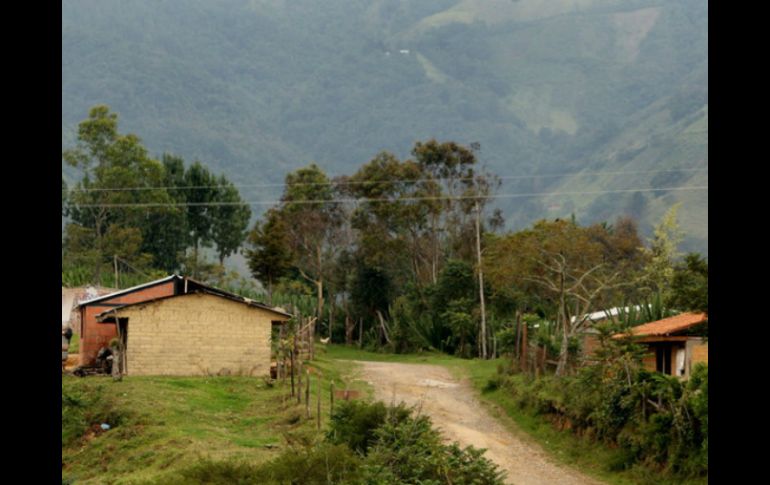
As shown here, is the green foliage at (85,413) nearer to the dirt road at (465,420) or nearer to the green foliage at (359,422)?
the green foliage at (359,422)

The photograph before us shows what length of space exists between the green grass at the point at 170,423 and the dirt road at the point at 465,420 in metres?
2.05

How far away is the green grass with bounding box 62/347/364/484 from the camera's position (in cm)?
1506

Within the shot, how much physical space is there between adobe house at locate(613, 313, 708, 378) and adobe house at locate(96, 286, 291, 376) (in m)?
8.52

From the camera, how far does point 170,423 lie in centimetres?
1752

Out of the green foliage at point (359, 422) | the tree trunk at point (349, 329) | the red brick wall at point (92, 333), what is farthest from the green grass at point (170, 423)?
the tree trunk at point (349, 329)

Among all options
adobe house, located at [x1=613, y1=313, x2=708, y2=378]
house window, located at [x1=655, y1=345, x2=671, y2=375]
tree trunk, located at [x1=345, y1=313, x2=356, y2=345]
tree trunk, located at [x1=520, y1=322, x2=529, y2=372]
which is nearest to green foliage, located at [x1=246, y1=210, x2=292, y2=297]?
tree trunk, located at [x1=345, y1=313, x2=356, y2=345]

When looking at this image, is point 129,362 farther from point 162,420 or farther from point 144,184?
point 144,184

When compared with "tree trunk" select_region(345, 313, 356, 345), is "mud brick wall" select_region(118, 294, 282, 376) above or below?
above

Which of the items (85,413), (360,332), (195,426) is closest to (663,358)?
(195,426)

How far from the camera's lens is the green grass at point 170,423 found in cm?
1506

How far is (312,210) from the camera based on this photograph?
4834 cm

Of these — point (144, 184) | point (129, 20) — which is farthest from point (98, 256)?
point (129, 20)

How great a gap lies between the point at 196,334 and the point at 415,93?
150 meters

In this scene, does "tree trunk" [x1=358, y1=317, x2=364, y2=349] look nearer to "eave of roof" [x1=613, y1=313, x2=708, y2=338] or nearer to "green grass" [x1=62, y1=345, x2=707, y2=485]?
"green grass" [x1=62, y1=345, x2=707, y2=485]
